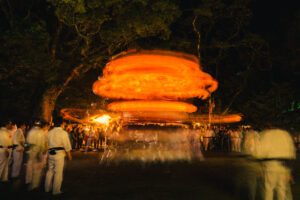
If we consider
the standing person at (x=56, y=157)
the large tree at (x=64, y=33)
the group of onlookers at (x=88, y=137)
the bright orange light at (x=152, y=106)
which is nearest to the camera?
the standing person at (x=56, y=157)

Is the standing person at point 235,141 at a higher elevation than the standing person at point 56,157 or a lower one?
higher

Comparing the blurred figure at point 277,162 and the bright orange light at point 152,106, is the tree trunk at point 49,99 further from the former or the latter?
the blurred figure at point 277,162

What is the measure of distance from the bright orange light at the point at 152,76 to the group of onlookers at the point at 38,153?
14.6 feet

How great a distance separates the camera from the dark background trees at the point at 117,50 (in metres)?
13.8

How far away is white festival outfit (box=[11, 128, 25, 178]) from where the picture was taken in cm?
991

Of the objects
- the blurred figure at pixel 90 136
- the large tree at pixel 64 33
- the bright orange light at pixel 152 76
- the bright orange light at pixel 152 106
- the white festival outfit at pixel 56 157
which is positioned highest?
the large tree at pixel 64 33

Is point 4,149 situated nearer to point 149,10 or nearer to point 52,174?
point 52,174

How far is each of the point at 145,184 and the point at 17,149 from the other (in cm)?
465

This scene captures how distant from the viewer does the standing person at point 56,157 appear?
7699 mm

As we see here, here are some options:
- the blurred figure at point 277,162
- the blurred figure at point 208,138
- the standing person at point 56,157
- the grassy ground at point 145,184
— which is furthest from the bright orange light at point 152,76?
the blurred figure at point 208,138

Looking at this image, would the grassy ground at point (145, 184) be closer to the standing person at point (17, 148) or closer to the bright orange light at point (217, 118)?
the standing person at point (17, 148)

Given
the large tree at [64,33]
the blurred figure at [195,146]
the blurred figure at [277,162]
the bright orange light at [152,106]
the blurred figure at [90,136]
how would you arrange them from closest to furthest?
the blurred figure at [277,162] → the bright orange light at [152,106] → the large tree at [64,33] → the blurred figure at [195,146] → the blurred figure at [90,136]

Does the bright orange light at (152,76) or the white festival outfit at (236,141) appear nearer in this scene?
the bright orange light at (152,76)

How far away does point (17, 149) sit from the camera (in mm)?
9953
